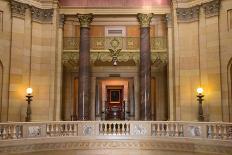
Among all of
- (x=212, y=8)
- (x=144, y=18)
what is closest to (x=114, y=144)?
(x=144, y=18)

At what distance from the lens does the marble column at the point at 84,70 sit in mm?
18078

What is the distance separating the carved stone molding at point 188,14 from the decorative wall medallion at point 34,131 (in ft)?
31.0

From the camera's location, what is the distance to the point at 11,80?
16266 mm

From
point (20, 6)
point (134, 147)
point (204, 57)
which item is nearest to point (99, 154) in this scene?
point (134, 147)

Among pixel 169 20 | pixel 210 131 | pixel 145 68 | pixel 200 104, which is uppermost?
pixel 169 20

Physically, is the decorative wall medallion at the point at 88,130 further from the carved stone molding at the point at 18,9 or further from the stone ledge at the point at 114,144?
the carved stone molding at the point at 18,9

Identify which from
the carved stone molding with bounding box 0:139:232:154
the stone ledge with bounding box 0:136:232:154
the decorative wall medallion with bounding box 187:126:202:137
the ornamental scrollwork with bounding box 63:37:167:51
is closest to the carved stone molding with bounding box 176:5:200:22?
the ornamental scrollwork with bounding box 63:37:167:51

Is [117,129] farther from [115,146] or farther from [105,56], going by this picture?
[105,56]

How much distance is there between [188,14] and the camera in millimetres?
17656

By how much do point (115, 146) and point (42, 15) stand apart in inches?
334

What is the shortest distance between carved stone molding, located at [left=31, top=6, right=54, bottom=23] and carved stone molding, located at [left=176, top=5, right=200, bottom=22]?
6.82m

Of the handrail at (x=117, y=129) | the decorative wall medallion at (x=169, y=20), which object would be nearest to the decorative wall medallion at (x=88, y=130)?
the handrail at (x=117, y=129)

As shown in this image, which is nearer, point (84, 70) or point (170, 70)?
point (170, 70)

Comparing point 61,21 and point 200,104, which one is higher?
point 61,21
